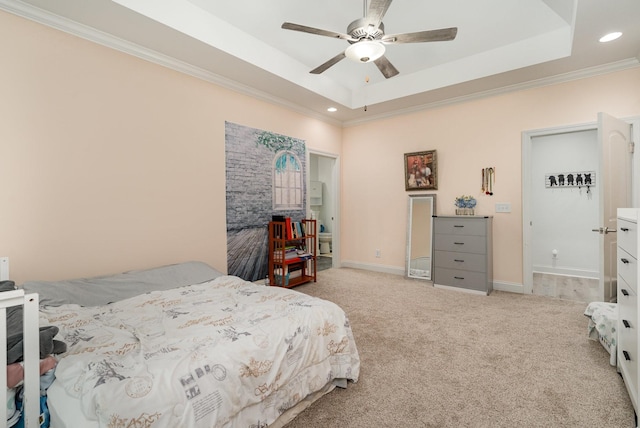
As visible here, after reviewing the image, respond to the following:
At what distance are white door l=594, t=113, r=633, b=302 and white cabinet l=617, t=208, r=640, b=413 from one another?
1.22m

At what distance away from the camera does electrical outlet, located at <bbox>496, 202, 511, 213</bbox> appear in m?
4.07

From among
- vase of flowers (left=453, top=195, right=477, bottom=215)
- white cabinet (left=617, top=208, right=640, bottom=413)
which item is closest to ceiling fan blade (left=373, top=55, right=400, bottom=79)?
white cabinet (left=617, top=208, right=640, bottom=413)

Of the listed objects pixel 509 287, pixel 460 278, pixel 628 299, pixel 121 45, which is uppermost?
pixel 121 45

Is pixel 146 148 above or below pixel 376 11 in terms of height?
below

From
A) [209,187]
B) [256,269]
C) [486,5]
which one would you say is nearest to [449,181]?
[486,5]

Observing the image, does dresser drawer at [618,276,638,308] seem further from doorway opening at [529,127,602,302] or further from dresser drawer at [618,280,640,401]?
doorway opening at [529,127,602,302]

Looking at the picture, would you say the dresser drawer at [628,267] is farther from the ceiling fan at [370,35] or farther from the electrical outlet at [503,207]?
the electrical outlet at [503,207]

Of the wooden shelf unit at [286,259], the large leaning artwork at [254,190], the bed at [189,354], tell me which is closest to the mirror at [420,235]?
the wooden shelf unit at [286,259]

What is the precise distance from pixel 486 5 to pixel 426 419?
3415 mm

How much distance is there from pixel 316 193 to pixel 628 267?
578 cm

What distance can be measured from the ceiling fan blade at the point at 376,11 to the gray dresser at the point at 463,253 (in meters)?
2.81

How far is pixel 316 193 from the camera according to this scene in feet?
23.4

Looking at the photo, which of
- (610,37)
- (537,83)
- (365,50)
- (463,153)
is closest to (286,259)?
(365,50)

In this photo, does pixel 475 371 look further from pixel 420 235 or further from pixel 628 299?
pixel 420 235
